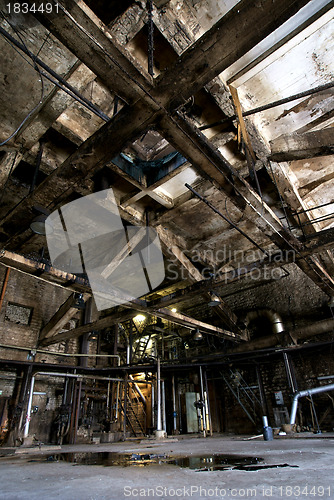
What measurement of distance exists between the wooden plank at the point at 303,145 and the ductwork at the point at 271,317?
6127 millimetres

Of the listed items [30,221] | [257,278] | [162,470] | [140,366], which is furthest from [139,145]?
[140,366]

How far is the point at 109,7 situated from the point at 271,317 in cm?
915

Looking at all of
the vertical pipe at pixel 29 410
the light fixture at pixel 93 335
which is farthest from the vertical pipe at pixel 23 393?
the light fixture at pixel 93 335

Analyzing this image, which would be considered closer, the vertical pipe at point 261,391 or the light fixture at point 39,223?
the light fixture at point 39,223

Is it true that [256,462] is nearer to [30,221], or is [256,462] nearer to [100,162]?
[100,162]

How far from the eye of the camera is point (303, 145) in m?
4.83

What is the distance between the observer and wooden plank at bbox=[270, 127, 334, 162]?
4613mm

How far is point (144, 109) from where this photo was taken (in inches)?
113

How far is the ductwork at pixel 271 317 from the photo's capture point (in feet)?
30.8

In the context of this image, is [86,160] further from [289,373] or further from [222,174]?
[289,373]

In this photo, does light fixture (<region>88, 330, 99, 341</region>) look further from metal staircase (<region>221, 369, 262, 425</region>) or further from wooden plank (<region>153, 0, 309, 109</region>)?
wooden plank (<region>153, 0, 309, 109</region>)

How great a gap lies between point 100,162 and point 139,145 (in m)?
2.04

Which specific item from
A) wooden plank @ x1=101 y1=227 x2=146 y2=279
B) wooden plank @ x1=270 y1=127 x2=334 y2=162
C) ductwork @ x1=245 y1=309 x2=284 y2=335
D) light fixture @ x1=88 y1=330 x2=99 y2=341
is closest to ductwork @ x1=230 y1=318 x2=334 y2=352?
ductwork @ x1=245 y1=309 x2=284 y2=335

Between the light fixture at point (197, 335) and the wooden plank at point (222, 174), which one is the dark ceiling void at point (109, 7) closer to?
the wooden plank at point (222, 174)
